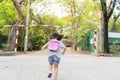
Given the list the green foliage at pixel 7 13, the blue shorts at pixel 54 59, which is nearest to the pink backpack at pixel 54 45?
the blue shorts at pixel 54 59

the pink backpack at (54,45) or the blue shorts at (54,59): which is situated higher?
the pink backpack at (54,45)

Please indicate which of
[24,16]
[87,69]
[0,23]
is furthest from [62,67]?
[0,23]

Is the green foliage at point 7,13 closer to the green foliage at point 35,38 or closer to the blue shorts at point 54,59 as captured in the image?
the green foliage at point 35,38

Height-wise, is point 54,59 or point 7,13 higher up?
point 7,13

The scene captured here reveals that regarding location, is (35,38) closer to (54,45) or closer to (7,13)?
(7,13)

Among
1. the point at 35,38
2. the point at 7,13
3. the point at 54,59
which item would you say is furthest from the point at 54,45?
the point at 35,38

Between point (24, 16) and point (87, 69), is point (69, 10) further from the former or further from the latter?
point (87, 69)

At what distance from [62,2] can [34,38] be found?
9640mm

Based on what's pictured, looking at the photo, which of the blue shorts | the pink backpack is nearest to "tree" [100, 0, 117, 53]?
the pink backpack

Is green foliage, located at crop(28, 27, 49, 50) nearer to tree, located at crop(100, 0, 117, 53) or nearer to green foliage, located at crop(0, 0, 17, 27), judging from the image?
green foliage, located at crop(0, 0, 17, 27)

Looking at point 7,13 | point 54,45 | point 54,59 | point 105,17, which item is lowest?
point 54,59

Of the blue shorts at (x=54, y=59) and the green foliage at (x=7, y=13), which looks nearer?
the blue shorts at (x=54, y=59)

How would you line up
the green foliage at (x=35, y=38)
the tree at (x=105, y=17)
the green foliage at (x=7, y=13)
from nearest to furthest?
the tree at (x=105, y=17) → the green foliage at (x=7, y=13) → the green foliage at (x=35, y=38)

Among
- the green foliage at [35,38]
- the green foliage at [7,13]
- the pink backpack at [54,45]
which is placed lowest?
the green foliage at [35,38]
